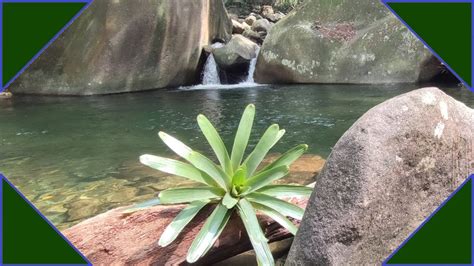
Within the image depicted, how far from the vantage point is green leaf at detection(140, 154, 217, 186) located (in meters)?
2.78

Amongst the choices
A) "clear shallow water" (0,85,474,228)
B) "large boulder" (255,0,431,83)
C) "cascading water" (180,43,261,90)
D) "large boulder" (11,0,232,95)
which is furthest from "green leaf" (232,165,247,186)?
"cascading water" (180,43,261,90)

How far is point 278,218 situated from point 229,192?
13.6 inches

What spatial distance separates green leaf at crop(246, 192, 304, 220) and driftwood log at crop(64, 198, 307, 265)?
0.39ft

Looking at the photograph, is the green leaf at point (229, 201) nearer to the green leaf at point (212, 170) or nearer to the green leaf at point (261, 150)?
the green leaf at point (212, 170)

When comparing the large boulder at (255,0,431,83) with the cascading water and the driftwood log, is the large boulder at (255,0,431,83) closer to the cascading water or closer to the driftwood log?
the cascading water

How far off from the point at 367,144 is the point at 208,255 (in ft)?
3.95

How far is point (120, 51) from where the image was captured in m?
13.4

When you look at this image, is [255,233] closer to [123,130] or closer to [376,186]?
[376,186]

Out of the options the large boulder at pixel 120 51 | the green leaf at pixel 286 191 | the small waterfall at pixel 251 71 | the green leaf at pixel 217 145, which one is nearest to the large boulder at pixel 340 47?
the small waterfall at pixel 251 71

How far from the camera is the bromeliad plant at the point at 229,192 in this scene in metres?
2.62

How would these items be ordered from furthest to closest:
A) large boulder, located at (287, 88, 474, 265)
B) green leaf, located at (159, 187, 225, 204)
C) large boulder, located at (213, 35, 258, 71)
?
large boulder, located at (213, 35, 258, 71), green leaf, located at (159, 187, 225, 204), large boulder, located at (287, 88, 474, 265)

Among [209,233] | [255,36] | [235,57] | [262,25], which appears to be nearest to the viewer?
[209,233]

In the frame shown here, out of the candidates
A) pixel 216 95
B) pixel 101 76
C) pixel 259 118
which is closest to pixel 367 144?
pixel 259 118

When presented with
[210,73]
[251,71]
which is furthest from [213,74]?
[251,71]
